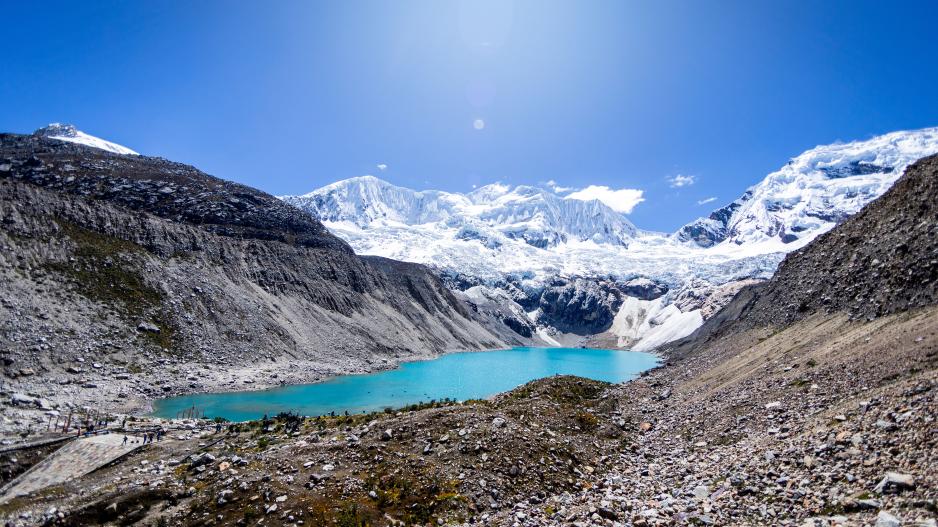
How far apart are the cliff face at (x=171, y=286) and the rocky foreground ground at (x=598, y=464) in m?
35.5

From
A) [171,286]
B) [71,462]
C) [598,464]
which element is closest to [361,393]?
[171,286]

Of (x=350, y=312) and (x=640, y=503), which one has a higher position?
(x=350, y=312)

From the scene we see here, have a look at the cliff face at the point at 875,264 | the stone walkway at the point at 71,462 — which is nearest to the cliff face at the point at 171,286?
the stone walkway at the point at 71,462

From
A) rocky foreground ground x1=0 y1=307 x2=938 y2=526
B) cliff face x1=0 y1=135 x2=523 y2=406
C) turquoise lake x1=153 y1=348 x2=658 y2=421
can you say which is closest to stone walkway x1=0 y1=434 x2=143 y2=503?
rocky foreground ground x1=0 y1=307 x2=938 y2=526

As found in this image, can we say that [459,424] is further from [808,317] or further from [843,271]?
[843,271]

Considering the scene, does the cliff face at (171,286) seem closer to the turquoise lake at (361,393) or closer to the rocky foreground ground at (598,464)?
the turquoise lake at (361,393)

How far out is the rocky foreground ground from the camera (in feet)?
36.3

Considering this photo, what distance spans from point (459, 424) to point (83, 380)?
154ft

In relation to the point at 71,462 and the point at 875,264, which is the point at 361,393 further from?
the point at 875,264

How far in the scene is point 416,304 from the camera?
153 metres

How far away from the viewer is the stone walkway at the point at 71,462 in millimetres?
22953

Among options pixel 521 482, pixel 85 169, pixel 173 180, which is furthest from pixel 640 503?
pixel 85 169

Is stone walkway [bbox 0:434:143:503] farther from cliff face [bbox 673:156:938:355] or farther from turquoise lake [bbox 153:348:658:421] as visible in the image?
cliff face [bbox 673:156:938:355]

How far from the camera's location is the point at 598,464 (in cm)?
1903
